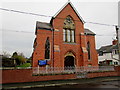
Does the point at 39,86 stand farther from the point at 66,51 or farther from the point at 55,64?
the point at 66,51

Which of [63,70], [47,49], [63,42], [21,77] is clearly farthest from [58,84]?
[63,42]

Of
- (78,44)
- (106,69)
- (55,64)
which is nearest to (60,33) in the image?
(78,44)

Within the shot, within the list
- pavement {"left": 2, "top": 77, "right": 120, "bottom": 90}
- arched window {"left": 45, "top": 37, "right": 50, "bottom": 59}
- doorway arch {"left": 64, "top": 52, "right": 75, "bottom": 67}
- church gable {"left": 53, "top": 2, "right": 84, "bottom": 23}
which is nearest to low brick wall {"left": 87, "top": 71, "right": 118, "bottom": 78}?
pavement {"left": 2, "top": 77, "right": 120, "bottom": 90}

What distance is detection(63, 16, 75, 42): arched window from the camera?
70.9 ft

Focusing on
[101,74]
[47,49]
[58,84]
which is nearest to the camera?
[58,84]

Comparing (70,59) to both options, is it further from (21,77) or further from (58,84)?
(21,77)

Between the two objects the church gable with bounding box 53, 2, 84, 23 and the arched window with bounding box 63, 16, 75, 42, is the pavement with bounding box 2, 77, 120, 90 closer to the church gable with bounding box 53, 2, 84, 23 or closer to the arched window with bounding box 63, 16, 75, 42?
the arched window with bounding box 63, 16, 75, 42

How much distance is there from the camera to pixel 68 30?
2209 cm

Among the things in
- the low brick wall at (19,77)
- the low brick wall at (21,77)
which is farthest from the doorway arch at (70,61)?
the low brick wall at (19,77)

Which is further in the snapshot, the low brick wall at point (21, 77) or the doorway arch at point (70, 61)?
the doorway arch at point (70, 61)

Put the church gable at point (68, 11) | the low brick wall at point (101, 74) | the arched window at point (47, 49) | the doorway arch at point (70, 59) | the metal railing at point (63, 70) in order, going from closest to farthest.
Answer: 1. the metal railing at point (63, 70)
2. the low brick wall at point (101, 74)
3. the arched window at point (47, 49)
4. the doorway arch at point (70, 59)
5. the church gable at point (68, 11)

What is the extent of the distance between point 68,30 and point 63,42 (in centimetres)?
276

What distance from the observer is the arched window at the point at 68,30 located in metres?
21.6

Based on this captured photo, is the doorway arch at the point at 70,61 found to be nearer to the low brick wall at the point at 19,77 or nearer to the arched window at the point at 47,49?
the arched window at the point at 47,49
